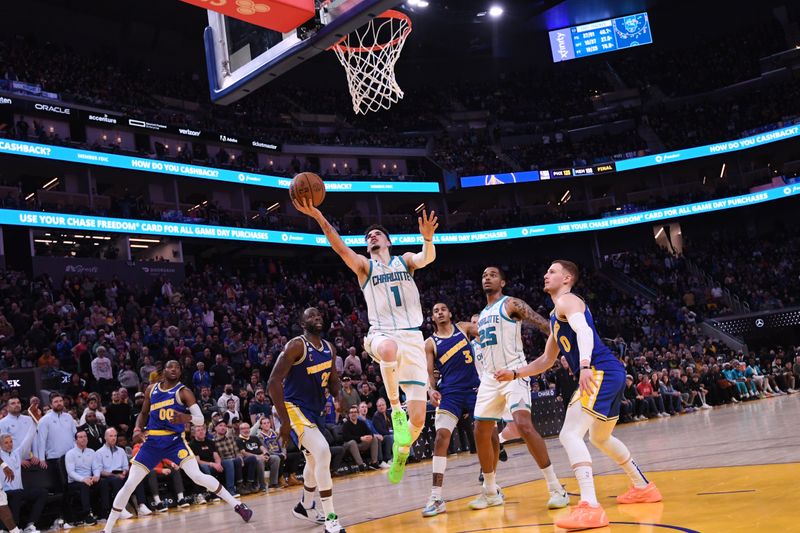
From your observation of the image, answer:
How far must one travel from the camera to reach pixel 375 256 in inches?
272

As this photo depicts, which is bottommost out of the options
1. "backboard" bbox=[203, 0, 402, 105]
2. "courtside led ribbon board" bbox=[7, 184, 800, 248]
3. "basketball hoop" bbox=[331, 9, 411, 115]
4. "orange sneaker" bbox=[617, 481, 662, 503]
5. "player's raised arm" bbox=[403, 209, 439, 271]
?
"orange sneaker" bbox=[617, 481, 662, 503]

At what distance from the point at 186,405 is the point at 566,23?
3770 cm

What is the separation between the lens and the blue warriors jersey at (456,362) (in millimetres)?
8344

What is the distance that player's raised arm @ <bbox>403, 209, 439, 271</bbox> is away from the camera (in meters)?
6.63

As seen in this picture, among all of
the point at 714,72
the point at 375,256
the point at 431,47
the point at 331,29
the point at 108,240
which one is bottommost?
the point at 375,256

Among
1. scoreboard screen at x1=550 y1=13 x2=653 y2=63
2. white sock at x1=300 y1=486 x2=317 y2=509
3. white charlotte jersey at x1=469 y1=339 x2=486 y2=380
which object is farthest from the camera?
scoreboard screen at x1=550 y1=13 x2=653 y2=63

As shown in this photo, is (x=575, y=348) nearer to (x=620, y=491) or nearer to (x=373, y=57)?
(x=620, y=491)

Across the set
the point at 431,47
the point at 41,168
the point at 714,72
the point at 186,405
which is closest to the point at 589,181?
the point at 714,72

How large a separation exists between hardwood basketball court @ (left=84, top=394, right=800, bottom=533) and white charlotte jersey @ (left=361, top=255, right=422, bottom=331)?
1.75 metres

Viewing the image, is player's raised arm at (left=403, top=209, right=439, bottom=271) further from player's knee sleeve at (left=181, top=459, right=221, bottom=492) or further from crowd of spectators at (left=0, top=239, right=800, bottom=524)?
player's knee sleeve at (left=181, top=459, right=221, bottom=492)

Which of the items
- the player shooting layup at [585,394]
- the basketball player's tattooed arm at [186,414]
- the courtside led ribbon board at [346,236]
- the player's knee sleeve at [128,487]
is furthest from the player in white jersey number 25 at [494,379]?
the courtside led ribbon board at [346,236]

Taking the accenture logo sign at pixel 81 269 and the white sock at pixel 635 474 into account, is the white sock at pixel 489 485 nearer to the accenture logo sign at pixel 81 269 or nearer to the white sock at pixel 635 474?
the white sock at pixel 635 474

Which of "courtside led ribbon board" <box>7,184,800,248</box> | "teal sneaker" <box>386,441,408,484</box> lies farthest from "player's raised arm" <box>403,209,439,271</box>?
"courtside led ribbon board" <box>7,184,800,248</box>

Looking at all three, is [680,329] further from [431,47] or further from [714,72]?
[431,47]
